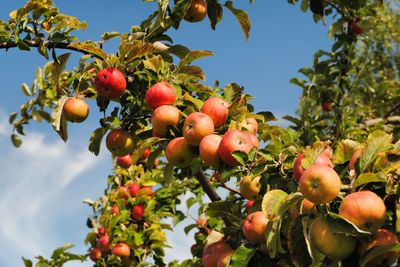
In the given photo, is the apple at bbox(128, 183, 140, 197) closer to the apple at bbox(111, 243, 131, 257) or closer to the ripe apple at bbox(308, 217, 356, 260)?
the apple at bbox(111, 243, 131, 257)

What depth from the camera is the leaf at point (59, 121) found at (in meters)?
2.51

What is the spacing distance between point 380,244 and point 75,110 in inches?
63.6

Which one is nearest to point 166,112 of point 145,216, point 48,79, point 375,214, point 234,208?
point 234,208

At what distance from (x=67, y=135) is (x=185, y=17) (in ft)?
2.79

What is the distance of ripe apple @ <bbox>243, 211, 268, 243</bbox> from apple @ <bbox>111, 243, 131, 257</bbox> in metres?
2.65

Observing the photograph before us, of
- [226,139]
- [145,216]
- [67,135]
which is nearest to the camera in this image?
[226,139]

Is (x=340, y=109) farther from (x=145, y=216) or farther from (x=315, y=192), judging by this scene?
(x=315, y=192)

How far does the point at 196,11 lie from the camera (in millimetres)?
2576

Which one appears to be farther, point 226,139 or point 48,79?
point 48,79

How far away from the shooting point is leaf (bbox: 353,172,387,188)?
5.04 ft

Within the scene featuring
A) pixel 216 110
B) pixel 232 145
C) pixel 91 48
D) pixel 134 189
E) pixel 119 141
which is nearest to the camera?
pixel 232 145

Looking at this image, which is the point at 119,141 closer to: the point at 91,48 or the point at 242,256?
the point at 91,48

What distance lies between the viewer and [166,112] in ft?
7.53

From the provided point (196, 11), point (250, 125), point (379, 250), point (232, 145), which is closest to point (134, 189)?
point (196, 11)
